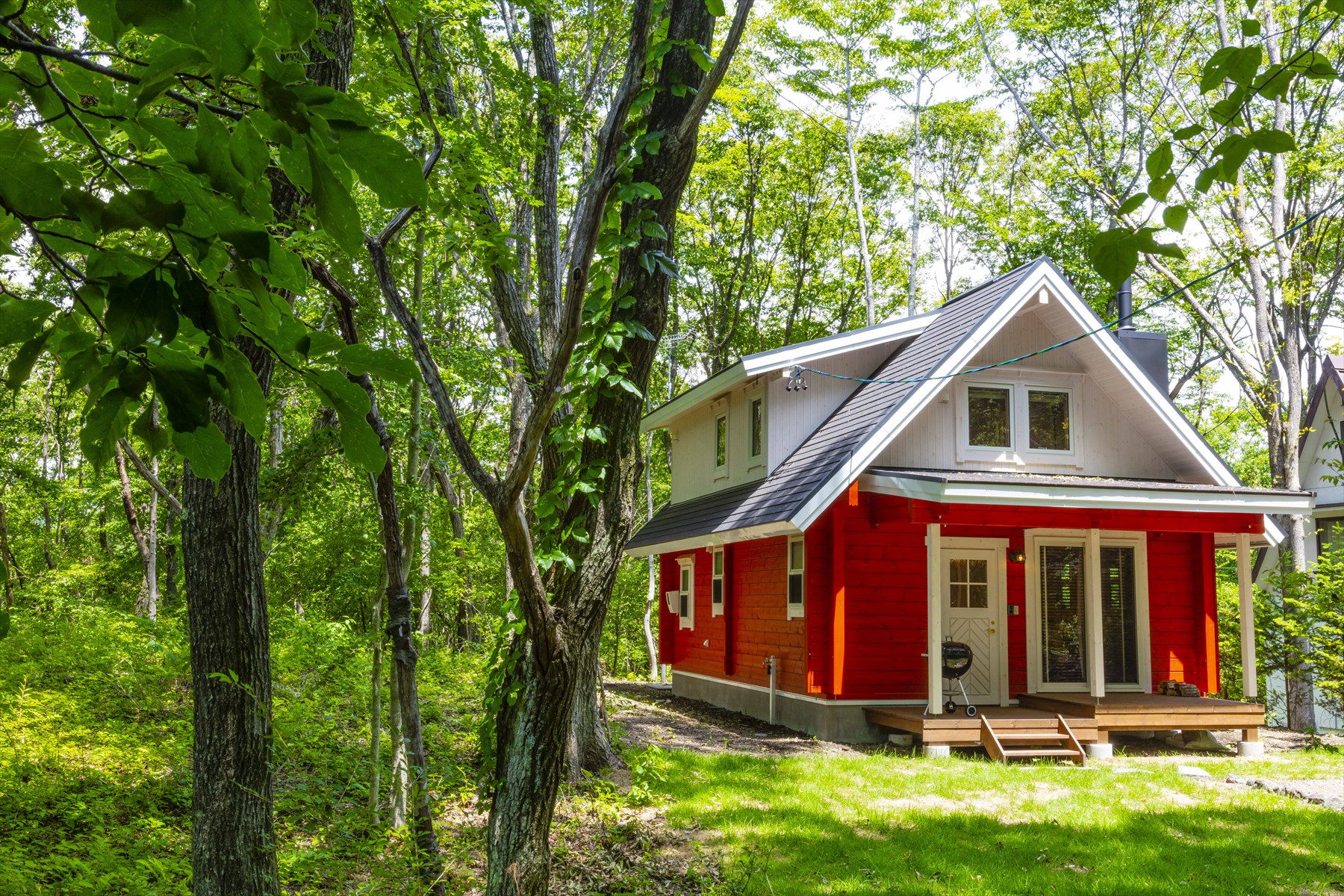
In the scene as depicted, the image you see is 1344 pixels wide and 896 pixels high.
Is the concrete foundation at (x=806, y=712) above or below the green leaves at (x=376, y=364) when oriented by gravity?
below

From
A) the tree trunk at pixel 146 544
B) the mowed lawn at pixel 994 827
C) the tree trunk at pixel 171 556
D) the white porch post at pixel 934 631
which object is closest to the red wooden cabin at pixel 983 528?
the white porch post at pixel 934 631

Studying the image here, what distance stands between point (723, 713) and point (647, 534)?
12.6ft

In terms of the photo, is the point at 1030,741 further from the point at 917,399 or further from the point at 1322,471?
the point at 1322,471

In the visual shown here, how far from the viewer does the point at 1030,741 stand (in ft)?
37.8

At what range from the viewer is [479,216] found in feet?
16.6

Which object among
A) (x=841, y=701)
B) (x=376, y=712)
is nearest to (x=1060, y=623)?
(x=841, y=701)

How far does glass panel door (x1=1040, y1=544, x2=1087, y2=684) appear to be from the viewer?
1345 cm

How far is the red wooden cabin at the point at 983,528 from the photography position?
11625 millimetres

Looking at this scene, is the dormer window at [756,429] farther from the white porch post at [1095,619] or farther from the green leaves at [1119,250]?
the green leaves at [1119,250]

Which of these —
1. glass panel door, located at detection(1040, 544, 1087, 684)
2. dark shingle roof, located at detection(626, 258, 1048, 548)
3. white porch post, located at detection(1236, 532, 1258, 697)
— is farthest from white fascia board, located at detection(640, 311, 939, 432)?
white porch post, located at detection(1236, 532, 1258, 697)

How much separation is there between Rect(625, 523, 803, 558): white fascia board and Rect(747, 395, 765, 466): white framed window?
4.37 feet

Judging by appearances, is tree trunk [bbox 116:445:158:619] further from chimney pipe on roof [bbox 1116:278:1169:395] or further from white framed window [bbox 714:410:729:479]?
chimney pipe on roof [bbox 1116:278:1169:395]

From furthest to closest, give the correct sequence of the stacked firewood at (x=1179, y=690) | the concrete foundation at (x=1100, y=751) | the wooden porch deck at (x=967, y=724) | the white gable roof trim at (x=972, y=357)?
the stacked firewood at (x=1179, y=690)
the concrete foundation at (x=1100, y=751)
the white gable roof trim at (x=972, y=357)
the wooden porch deck at (x=967, y=724)

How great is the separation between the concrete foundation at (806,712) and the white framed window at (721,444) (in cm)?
348
